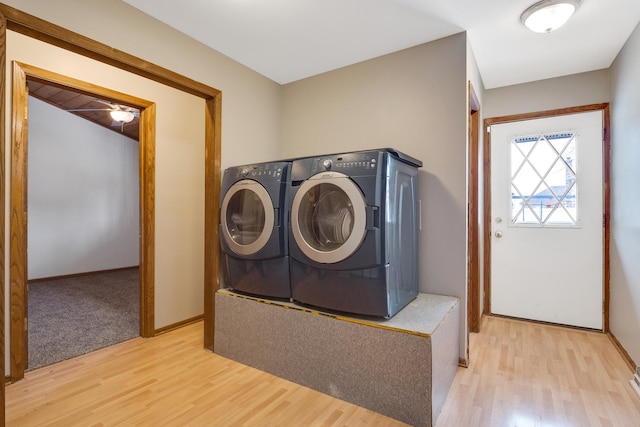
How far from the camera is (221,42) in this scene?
90.1 inches

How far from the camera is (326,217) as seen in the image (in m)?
1.94

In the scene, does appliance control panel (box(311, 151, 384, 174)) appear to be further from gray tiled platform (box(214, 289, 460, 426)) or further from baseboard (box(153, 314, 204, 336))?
baseboard (box(153, 314, 204, 336))

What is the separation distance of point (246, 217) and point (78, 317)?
7.25 feet

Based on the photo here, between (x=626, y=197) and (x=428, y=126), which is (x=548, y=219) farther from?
(x=428, y=126)

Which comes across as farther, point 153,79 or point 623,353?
point 623,353

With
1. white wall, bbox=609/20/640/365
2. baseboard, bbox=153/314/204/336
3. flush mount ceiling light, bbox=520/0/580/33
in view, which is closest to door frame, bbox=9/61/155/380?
baseboard, bbox=153/314/204/336

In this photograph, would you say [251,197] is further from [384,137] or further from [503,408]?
[503,408]

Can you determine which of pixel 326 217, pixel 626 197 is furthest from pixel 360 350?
pixel 626 197

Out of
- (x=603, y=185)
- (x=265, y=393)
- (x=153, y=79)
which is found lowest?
(x=265, y=393)

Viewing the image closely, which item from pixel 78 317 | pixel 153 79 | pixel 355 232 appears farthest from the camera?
pixel 78 317

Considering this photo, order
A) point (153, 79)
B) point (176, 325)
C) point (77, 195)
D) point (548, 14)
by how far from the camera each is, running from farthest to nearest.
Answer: point (77, 195) → point (176, 325) → point (153, 79) → point (548, 14)

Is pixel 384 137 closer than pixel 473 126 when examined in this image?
Yes

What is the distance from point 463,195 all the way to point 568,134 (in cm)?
161

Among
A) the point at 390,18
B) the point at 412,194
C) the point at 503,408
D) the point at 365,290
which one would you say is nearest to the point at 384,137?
the point at 412,194
